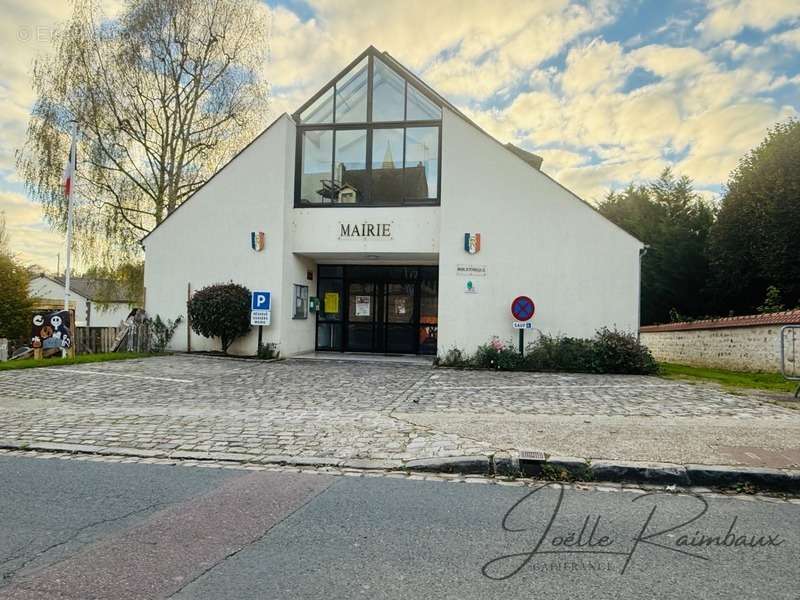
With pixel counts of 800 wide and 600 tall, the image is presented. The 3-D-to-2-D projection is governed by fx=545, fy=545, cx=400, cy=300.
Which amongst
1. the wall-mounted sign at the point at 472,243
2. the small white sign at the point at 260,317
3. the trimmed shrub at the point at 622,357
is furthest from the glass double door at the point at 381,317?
the trimmed shrub at the point at 622,357

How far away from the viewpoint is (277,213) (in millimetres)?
15297

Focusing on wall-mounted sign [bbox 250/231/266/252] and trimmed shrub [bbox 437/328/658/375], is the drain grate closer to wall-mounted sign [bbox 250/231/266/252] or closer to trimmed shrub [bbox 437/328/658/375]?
trimmed shrub [bbox 437/328/658/375]

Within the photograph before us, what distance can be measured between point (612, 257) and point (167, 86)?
19252 millimetres

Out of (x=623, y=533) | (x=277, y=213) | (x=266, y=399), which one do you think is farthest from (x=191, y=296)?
(x=623, y=533)

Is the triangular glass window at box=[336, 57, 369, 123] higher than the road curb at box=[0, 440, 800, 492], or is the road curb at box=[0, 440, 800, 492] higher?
the triangular glass window at box=[336, 57, 369, 123]

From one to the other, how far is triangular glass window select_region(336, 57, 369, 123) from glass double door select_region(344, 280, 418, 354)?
16.3 feet

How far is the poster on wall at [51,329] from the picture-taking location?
1524cm

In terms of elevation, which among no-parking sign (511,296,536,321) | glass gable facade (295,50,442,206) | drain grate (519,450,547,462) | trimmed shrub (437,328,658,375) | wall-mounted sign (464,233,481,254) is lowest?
drain grate (519,450,547,462)

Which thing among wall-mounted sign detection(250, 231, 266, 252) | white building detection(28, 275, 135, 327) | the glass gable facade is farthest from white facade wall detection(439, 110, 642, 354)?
white building detection(28, 275, 135, 327)

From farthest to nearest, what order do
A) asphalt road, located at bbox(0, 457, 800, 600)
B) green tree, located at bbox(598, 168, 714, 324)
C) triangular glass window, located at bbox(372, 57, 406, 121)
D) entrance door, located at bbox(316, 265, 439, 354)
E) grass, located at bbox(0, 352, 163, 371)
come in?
green tree, located at bbox(598, 168, 714, 324), entrance door, located at bbox(316, 265, 439, 354), triangular glass window, located at bbox(372, 57, 406, 121), grass, located at bbox(0, 352, 163, 371), asphalt road, located at bbox(0, 457, 800, 600)

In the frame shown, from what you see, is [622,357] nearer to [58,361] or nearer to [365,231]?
[365,231]

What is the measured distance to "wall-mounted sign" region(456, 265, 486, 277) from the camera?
47.2ft

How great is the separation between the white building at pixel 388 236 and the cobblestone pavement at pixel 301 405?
252cm

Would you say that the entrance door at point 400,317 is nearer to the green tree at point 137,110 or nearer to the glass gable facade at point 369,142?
the glass gable facade at point 369,142
